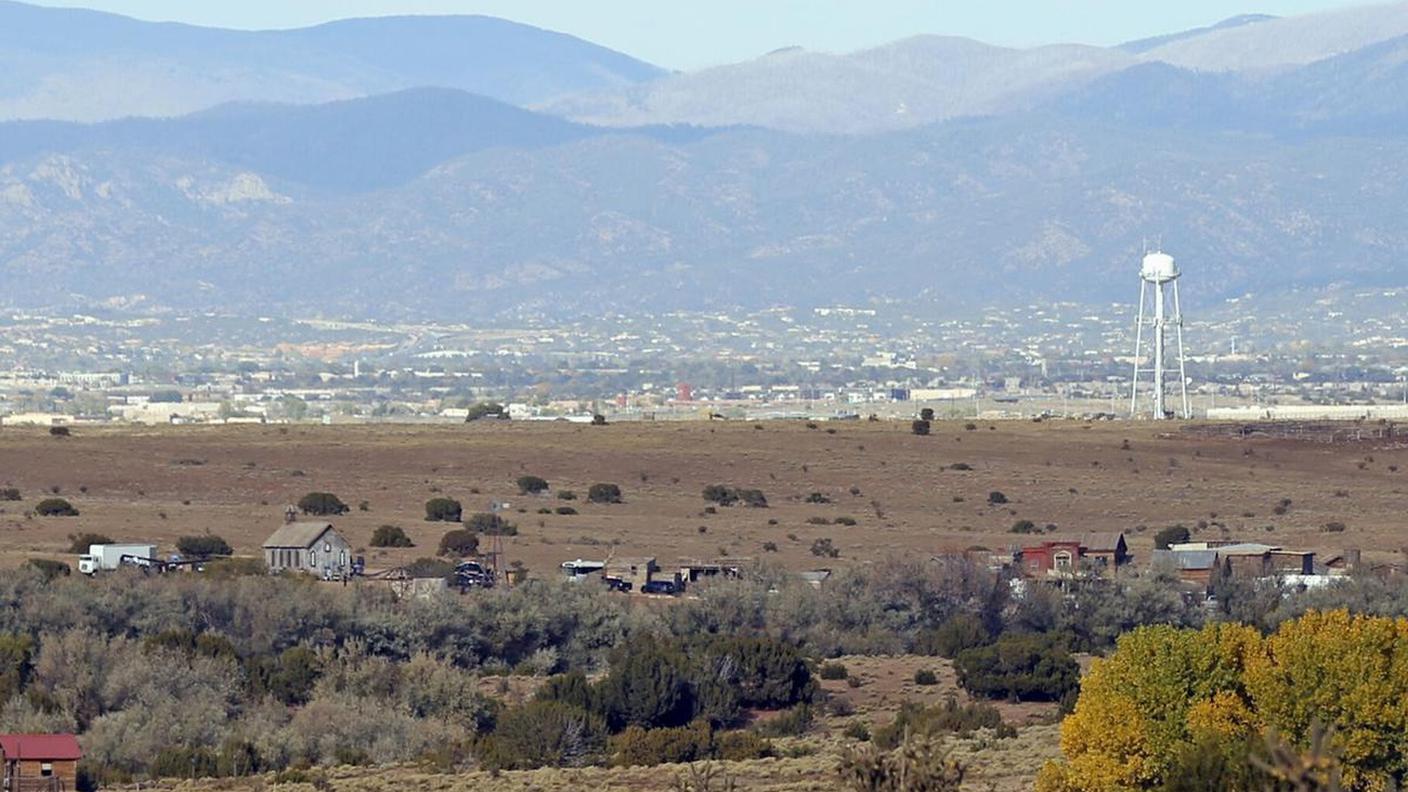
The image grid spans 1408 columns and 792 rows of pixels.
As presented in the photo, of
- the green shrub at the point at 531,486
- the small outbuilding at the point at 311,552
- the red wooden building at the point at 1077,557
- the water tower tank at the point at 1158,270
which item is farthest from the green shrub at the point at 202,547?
the water tower tank at the point at 1158,270

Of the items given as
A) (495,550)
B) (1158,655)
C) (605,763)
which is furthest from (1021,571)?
(1158,655)

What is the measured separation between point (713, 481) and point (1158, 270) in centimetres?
8601

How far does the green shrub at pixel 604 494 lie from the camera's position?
230 ft

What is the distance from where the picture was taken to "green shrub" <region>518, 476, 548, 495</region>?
71562 mm

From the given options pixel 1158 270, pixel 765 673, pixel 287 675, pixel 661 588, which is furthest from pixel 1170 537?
pixel 1158 270

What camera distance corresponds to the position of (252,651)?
42375 millimetres

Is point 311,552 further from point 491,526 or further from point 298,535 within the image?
point 491,526

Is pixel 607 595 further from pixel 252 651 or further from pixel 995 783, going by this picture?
pixel 995 783

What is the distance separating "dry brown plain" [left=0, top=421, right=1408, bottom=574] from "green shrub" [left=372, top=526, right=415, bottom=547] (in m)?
0.67

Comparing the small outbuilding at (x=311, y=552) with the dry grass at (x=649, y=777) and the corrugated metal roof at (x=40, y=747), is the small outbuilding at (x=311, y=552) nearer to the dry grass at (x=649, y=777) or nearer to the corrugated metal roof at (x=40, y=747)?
the dry grass at (x=649, y=777)

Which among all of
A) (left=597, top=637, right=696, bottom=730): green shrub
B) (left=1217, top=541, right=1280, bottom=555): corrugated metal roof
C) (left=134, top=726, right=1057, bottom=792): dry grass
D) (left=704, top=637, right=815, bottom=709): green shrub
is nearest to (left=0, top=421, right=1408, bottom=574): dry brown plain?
(left=1217, top=541, right=1280, bottom=555): corrugated metal roof

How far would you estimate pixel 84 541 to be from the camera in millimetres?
55062

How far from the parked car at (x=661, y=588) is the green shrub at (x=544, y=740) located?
15.2 meters

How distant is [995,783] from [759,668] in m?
9.24
